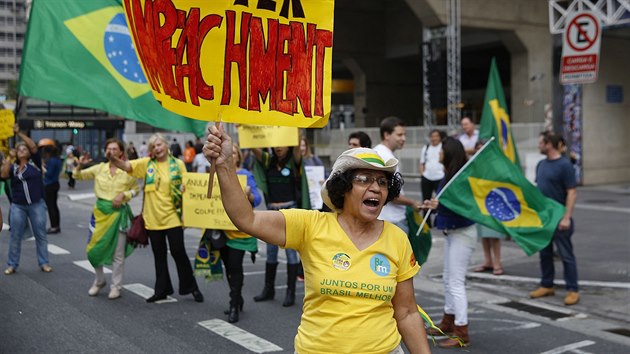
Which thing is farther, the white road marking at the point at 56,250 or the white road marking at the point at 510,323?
the white road marking at the point at 56,250

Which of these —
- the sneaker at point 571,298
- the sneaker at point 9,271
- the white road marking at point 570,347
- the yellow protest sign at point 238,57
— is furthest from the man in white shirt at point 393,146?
the sneaker at point 9,271

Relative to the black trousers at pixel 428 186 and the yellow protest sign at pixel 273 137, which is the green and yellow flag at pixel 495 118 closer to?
Answer: the yellow protest sign at pixel 273 137

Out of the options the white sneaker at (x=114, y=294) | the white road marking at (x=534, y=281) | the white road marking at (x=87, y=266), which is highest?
the white sneaker at (x=114, y=294)

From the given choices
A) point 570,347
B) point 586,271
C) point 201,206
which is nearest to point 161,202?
point 201,206

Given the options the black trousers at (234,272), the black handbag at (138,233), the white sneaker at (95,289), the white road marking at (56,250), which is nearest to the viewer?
the black trousers at (234,272)

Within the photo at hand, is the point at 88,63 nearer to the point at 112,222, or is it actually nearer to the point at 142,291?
the point at 112,222

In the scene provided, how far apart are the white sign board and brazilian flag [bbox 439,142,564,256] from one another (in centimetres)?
421

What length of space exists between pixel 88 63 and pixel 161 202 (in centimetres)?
175

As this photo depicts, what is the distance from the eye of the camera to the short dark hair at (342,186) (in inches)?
129

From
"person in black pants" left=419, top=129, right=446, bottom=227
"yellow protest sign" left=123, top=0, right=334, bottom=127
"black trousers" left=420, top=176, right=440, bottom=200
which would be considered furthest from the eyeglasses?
"black trousers" left=420, top=176, right=440, bottom=200

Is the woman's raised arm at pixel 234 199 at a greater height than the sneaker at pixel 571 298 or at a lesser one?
greater

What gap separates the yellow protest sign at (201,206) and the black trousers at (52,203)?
7294 mm

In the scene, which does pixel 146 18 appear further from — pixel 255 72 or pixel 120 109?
pixel 120 109

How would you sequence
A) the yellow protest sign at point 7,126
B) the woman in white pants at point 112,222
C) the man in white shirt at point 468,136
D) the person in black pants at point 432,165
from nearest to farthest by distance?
the woman in white pants at point 112,222 → the yellow protest sign at point 7,126 → the man in white shirt at point 468,136 → the person in black pants at point 432,165
